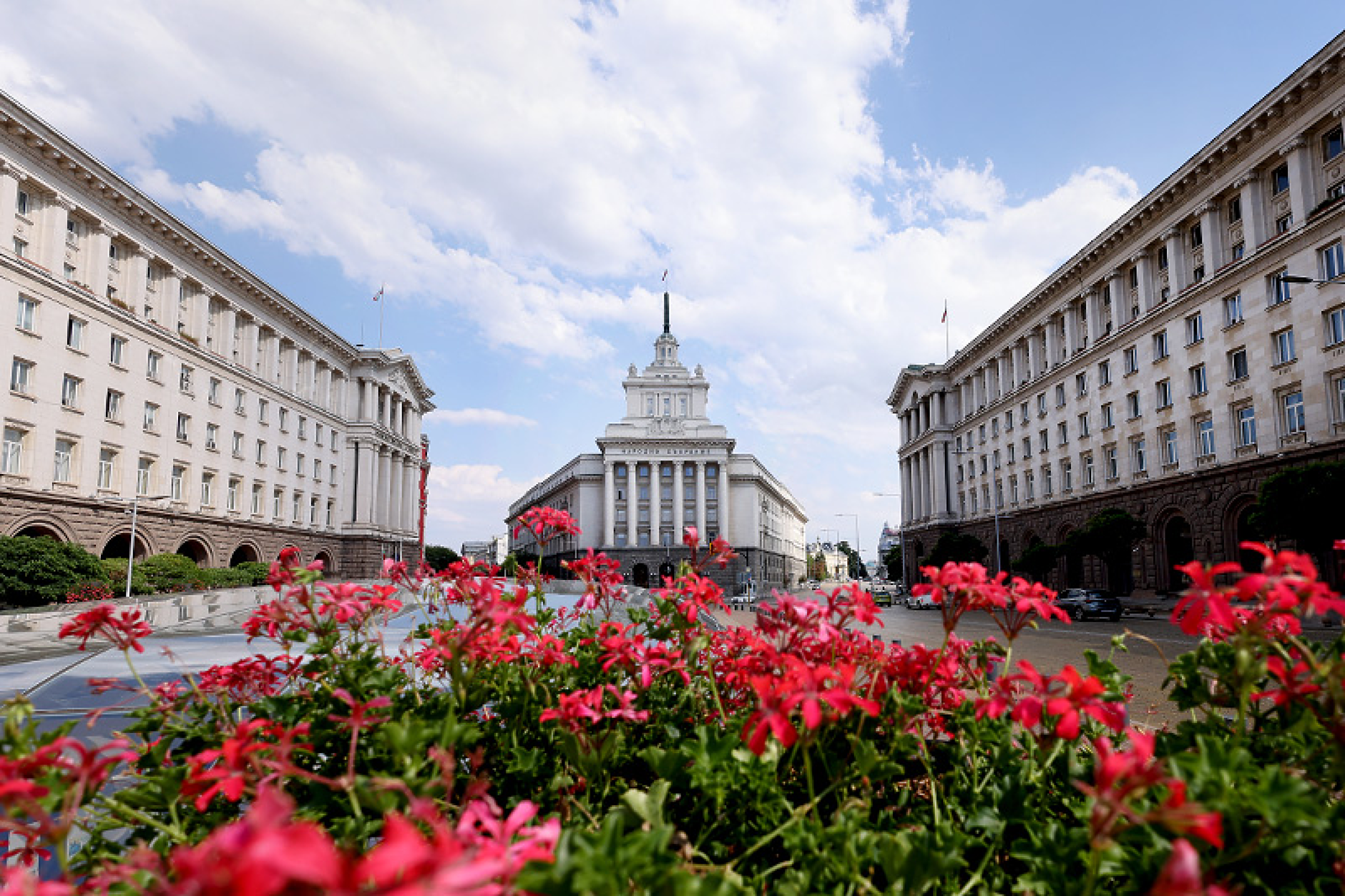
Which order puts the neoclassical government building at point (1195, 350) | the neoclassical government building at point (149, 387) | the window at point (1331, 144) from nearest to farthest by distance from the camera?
1. the window at point (1331, 144)
2. the neoclassical government building at point (1195, 350)
3. the neoclassical government building at point (149, 387)

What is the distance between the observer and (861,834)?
5.35 ft

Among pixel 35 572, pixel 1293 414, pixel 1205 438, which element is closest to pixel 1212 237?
pixel 1205 438

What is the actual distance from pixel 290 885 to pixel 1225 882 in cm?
176

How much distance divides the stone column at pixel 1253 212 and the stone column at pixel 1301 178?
1.72 metres

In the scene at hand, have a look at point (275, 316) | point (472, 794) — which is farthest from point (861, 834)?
point (275, 316)

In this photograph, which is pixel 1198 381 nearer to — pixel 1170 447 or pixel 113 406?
pixel 1170 447

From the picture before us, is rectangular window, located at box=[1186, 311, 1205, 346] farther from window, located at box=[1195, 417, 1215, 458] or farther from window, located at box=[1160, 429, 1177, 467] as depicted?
window, located at box=[1160, 429, 1177, 467]

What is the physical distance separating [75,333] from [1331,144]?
48.7m

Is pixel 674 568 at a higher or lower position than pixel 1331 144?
lower

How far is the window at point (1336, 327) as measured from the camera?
2628 centimetres

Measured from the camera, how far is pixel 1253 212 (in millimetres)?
30078

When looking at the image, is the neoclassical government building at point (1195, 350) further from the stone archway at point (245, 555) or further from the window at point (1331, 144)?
the stone archway at point (245, 555)

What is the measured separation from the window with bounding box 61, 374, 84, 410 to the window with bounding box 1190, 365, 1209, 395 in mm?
47130

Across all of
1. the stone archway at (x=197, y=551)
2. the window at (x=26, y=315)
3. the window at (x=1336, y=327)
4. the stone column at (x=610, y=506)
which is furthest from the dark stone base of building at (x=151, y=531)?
the stone column at (x=610, y=506)
